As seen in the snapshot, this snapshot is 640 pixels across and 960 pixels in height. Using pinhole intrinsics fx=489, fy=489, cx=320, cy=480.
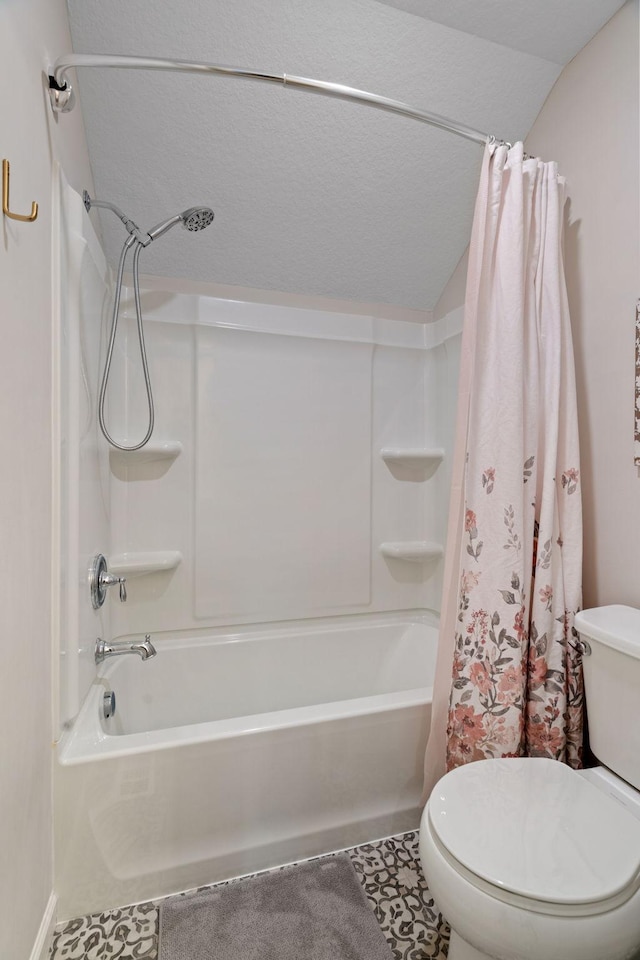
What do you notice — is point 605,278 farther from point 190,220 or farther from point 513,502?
point 190,220

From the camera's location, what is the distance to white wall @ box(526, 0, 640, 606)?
143 centimetres

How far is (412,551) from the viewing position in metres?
2.35

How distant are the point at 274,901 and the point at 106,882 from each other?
0.45 metres

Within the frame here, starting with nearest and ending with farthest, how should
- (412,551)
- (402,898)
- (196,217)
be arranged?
(402,898), (196,217), (412,551)

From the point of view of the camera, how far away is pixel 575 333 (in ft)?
5.32

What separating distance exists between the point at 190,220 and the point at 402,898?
2145mm

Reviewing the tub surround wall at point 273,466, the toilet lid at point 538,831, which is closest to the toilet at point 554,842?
the toilet lid at point 538,831

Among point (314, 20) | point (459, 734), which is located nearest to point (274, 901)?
point (459, 734)

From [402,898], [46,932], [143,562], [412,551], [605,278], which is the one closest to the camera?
[46,932]

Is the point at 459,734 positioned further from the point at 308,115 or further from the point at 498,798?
the point at 308,115

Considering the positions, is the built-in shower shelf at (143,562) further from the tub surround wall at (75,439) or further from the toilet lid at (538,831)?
the toilet lid at (538,831)

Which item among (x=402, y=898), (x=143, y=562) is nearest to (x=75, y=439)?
(x=143, y=562)

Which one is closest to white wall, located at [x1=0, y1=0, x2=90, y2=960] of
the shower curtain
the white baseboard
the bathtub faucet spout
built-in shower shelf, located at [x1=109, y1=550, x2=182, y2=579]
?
the white baseboard

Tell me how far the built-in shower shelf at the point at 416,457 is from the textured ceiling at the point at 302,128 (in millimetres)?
832
